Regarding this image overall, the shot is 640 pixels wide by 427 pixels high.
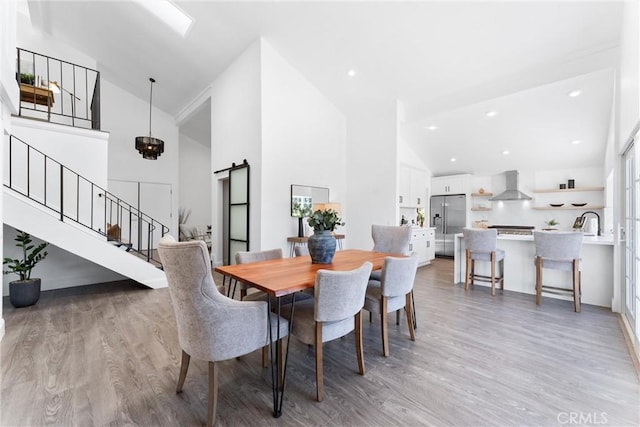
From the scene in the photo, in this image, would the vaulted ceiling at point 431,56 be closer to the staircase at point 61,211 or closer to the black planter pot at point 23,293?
the staircase at point 61,211

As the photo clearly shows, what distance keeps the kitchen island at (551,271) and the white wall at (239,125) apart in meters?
3.72

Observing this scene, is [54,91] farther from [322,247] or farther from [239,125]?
[322,247]

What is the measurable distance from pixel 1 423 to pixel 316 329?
72.1 inches

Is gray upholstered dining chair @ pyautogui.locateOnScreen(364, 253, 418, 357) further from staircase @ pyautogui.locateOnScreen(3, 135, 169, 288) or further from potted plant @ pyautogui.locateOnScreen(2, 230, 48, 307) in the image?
potted plant @ pyautogui.locateOnScreen(2, 230, 48, 307)

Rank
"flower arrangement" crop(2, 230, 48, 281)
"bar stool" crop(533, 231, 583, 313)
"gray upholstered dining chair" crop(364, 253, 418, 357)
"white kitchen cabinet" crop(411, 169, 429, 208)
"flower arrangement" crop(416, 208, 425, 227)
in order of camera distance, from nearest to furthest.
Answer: "gray upholstered dining chair" crop(364, 253, 418, 357)
"bar stool" crop(533, 231, 583, 313)
"flower arrangement" crop(2, 230, 48, 281)
"white kitchen cabinet" crop(411, 169, 429, 208)
"flower arrangement" crop(416, 208, 425, 227)

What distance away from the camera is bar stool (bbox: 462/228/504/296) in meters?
4.03

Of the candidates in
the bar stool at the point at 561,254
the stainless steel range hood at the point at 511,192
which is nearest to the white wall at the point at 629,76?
the bar stool at the point at 561,254

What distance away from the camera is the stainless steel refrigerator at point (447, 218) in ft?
23.0

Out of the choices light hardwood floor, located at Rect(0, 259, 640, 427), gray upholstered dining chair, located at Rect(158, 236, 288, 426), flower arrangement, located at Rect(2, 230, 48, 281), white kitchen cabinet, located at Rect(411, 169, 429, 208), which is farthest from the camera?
white kitchen cabinet, located at Rect(411, 169, 429, 208)

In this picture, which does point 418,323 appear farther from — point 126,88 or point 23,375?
point 126,88

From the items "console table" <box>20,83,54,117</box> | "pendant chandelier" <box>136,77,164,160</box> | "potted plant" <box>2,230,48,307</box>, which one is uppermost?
"console table" <box>20,83,54,117</box>

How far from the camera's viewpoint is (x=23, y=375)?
1985 mm

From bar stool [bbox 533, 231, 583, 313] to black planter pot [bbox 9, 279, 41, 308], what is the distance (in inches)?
256

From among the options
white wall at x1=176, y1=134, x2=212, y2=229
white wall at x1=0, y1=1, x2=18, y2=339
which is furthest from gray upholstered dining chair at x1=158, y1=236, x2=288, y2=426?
white wall at x1=176, y1=134, x2=212, y2=229
